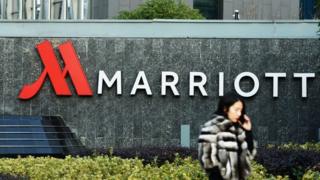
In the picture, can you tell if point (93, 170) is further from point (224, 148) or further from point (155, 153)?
point (224, 148)

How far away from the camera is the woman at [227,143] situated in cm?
789

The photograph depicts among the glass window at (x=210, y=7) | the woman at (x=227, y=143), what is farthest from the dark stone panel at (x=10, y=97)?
the glass window at (x=210, y=7)

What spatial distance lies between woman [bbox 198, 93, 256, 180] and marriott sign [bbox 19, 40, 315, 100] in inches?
399

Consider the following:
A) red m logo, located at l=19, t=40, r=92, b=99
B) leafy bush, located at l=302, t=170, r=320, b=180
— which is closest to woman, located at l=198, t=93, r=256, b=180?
leafy bush, located at l=302, t=170, r=320, b=180

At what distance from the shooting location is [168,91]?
18234 millimetres

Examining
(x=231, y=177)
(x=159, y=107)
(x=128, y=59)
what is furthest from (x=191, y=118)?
(x=231, y=177)

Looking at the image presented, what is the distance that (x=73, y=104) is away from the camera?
1830cm

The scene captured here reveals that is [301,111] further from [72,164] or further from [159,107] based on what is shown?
[72,164]

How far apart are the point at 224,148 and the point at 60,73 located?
10800mm

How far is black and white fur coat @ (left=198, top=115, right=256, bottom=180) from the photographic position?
25.9 feet

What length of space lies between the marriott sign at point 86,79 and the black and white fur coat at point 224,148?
10157mm

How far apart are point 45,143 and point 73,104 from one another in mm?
3791

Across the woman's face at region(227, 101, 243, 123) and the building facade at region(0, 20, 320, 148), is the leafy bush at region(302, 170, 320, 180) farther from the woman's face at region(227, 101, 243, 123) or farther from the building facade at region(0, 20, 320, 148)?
the building facade at region(0, 20, 320, 148)

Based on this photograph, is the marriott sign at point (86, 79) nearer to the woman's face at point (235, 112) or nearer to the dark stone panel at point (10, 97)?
the dark stone panel at point (10, 97)
